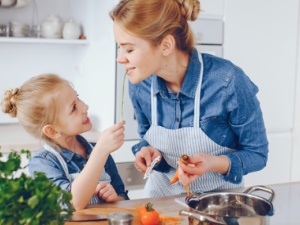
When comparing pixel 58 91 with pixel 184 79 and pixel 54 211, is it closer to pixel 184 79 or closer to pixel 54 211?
pixel 184 79

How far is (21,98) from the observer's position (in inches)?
61.0

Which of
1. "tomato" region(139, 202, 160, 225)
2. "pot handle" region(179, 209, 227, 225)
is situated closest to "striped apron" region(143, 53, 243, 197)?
"tomato" region(139, 202, 160, 225)

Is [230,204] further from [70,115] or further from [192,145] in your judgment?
[70,115]

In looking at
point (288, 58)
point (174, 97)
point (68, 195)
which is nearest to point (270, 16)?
point (288, 58)

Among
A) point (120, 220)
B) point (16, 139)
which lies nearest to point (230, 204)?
point (120, 220)

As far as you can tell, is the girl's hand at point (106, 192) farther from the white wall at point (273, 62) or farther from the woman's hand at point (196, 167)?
the white wall at point (273, 62)

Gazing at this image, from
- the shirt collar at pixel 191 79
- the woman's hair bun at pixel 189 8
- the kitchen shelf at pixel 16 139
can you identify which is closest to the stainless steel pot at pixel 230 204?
the shirt collar at pixel 191 79

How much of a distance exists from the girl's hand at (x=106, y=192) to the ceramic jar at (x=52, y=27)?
5.35ft

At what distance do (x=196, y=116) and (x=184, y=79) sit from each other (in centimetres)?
12

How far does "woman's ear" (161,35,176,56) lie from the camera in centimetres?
158

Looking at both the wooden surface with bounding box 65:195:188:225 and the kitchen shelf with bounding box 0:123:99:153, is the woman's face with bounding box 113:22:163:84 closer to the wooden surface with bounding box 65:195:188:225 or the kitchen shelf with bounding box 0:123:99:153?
the wooden surface with bounding box 65:195:188:225

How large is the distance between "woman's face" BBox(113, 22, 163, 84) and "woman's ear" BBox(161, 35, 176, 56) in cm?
5

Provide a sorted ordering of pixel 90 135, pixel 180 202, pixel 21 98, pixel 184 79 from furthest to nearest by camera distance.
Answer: pixel 90 135 → pixel 184 79 → pixel 21 98 → pixel 180 202

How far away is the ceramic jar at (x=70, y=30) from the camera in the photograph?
2.95 metres
